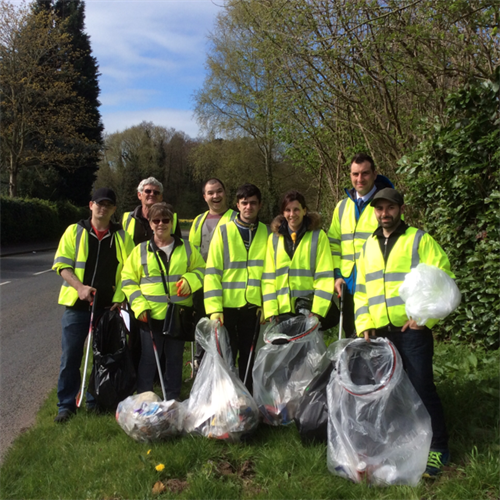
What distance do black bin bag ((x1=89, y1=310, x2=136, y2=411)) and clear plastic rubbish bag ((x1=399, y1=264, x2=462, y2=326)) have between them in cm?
229

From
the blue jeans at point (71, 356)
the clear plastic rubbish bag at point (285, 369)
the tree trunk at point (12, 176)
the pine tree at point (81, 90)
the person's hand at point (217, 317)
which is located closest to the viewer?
the clear plastic rubbish bag at point (285, 369)

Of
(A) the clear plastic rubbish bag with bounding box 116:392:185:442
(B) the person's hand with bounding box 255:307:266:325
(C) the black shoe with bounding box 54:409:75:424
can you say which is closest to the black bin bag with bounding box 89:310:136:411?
(C) the black shoe with bounding box 54:409:75:424

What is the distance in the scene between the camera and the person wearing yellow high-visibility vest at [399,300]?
10.2 feet

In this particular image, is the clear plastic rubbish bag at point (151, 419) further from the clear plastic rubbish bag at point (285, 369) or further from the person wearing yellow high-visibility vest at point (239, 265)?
the person wearing yellow high-visibility vest at point (239, 265)

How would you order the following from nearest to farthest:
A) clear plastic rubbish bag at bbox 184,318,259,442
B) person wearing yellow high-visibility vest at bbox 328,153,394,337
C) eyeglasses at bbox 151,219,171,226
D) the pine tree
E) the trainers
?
the trainers, clear plastic rubbish bag at bbox 184,318,259,442, person wearing yellow high-visibility vest at bbox 328,153,394,337, eyeglasses at bbox 151,219,171,226, the pine tree

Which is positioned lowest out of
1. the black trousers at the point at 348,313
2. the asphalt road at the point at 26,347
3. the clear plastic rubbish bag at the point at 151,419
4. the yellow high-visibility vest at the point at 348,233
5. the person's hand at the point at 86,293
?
the asphalt road at the point at 26,347

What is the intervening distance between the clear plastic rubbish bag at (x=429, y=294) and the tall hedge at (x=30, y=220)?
69.2 feet

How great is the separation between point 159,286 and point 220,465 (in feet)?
4.89

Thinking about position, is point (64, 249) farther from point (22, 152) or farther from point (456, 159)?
point (22, 152)

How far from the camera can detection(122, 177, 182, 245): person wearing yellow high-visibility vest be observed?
4848mm

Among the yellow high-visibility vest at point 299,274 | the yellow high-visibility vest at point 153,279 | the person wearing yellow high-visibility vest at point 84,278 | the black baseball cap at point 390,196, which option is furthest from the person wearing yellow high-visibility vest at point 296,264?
the person wearing yellow high-visibility vest at point 84,278

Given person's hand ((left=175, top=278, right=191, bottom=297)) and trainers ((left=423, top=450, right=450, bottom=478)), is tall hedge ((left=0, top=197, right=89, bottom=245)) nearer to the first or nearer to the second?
person's hand ((left=175, top=278, right=191, bottom=297))

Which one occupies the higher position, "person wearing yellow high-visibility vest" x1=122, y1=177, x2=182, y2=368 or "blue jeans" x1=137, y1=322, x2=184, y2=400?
"person wearing yellow high-visibility vest" x1=122, y1=177, x2=182, y2=368

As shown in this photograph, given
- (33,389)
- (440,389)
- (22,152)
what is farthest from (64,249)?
(22,152)
